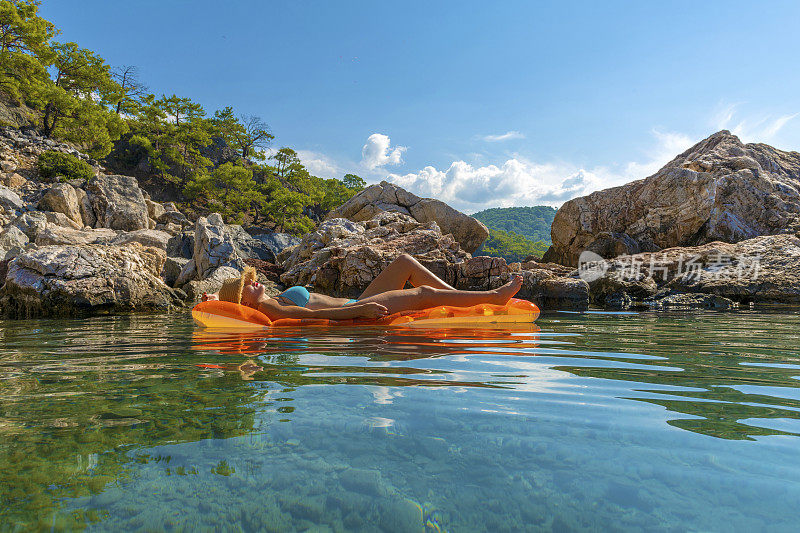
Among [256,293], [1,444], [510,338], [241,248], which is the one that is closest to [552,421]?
[1,444]

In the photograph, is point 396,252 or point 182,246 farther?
point 182,246

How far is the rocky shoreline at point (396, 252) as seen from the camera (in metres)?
7.99

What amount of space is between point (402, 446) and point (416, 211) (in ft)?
75.4

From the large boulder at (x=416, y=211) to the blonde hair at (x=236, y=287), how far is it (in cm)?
1690

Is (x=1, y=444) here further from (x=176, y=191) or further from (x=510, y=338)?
(x=176, y=191)

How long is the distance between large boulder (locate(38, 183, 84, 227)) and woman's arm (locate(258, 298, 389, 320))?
1914 cm

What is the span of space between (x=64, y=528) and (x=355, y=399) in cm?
108

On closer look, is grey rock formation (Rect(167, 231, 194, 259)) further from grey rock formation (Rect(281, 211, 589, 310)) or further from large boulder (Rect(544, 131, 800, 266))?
large boulder (Rect(544, 131, 800, 266))

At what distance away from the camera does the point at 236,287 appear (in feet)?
19.2

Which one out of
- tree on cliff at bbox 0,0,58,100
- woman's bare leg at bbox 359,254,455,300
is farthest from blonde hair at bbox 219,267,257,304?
tree on cliff at bbox 0,0,58,100

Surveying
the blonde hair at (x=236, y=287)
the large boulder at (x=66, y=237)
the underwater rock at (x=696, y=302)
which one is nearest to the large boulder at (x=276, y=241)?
the large boulder at (x=66, y=237)

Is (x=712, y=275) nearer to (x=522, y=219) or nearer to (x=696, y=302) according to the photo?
(x=696, y=302)

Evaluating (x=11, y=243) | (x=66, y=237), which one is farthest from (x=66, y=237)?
(x=11, y=243)

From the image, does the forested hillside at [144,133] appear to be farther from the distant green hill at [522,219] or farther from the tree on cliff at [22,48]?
the distant green hill at [522,219]
